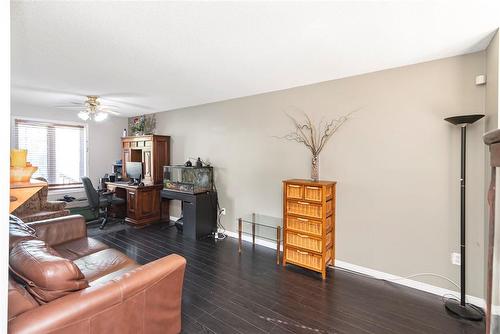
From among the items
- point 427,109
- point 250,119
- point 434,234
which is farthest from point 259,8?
point 434,234

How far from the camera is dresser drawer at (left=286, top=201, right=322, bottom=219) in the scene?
268 centimetres

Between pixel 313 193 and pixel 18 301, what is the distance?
245cm

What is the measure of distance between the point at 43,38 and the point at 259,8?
1.82 meters

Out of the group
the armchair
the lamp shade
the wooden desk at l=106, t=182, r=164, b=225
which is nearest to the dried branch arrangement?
the lamp shade

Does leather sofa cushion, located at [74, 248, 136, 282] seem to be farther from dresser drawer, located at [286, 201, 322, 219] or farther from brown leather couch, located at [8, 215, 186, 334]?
dresser drawer, located at [286, 201, 322, 219]

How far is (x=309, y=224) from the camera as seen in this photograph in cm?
275

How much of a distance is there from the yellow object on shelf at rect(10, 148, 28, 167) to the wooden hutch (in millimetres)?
3345

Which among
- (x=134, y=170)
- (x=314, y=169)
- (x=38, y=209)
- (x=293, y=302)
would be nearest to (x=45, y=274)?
(x=293, y=302)

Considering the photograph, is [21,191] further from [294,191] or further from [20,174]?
[294,191]

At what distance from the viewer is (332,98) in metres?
2.98

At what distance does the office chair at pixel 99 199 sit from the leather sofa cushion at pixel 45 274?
331cm

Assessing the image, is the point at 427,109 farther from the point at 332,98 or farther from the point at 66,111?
the point at 66,111

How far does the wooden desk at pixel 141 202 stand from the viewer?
456 cm

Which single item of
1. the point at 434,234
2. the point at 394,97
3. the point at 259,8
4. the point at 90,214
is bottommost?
the point at 90,214
